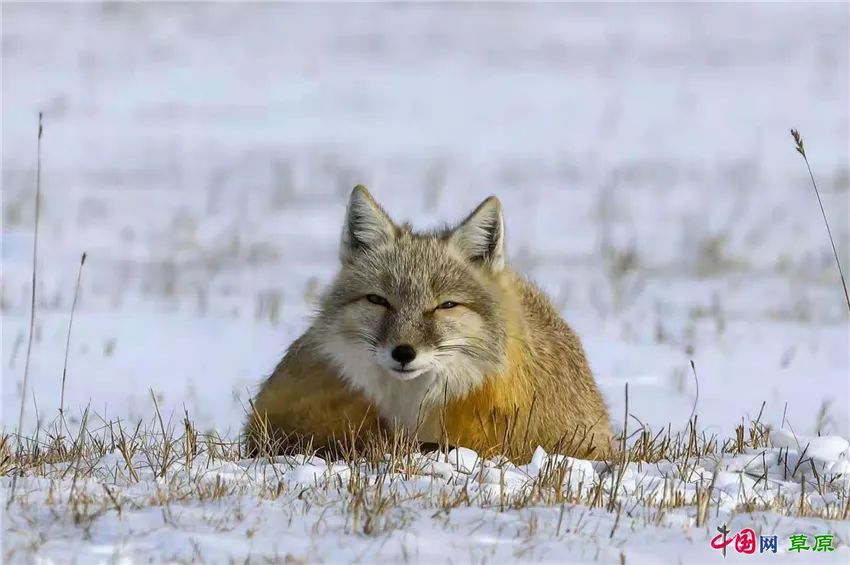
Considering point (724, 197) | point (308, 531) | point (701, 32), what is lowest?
point (308, 531)

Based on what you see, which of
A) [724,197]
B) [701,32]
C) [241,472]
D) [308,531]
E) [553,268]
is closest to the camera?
[308,531]

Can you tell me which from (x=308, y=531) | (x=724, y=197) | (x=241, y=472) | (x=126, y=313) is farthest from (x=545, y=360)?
(x=724, y=197)

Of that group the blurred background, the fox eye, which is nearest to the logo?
the fox eye

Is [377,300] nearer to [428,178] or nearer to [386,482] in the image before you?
[386,482]

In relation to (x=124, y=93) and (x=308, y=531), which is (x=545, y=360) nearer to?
(x=308, y=531)

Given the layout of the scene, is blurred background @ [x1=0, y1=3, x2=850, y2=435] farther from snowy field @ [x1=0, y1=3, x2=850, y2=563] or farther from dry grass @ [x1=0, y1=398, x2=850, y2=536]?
dry grass @ [x1=0, y1=398, x2=850, y2=536]

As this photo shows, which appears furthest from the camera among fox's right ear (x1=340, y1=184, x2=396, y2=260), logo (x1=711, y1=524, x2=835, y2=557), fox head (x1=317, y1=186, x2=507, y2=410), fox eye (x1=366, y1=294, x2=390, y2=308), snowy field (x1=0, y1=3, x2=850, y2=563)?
fox's right ear (x1=340, y1=184, x2=396, y2=260)

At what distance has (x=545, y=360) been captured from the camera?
765cm

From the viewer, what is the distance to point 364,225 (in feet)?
25.0

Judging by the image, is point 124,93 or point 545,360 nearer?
point 545,360

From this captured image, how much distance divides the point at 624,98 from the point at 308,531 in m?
21.7

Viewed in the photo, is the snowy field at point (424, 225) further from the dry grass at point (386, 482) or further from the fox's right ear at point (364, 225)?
the fox's right ear at point (364, 225)

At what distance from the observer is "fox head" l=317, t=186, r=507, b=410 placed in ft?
22.8

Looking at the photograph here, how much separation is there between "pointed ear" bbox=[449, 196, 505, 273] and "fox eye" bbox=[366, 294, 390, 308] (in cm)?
62
